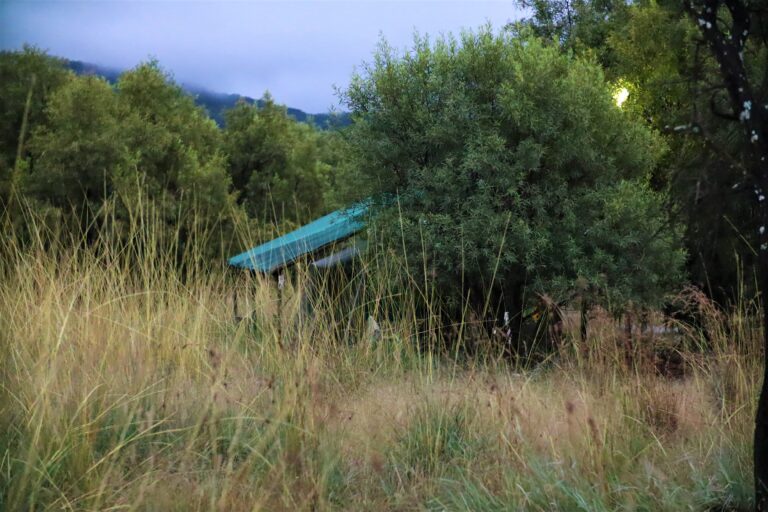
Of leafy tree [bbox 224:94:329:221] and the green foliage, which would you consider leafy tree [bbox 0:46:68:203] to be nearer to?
leafy tree [bbox 224:94:329:221]

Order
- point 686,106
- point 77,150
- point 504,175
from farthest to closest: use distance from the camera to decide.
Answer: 1. point 77,150
2. point 686,106
3. point 504,175

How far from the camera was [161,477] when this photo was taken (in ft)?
11.1

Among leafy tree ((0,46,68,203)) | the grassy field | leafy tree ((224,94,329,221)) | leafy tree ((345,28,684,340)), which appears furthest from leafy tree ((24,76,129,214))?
the grassy field

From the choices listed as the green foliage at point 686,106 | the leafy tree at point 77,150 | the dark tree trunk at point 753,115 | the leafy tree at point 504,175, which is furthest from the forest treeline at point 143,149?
the dark tree trunk at point 753,115

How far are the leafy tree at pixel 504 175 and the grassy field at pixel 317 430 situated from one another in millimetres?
5046

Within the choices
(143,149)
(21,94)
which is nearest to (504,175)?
(143,149)

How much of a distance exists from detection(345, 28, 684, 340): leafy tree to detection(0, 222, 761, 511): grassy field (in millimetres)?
5046

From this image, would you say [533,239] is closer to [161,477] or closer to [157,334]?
[157,334]

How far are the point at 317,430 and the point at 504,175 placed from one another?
7.04 m

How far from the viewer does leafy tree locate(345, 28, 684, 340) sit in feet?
33.6

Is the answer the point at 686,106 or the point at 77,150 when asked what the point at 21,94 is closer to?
the point at 77,150

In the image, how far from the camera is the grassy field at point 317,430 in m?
3.30

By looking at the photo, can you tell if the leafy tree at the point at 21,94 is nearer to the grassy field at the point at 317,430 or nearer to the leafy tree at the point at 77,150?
the leafy tree at the point at 77,150

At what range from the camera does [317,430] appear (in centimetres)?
372
